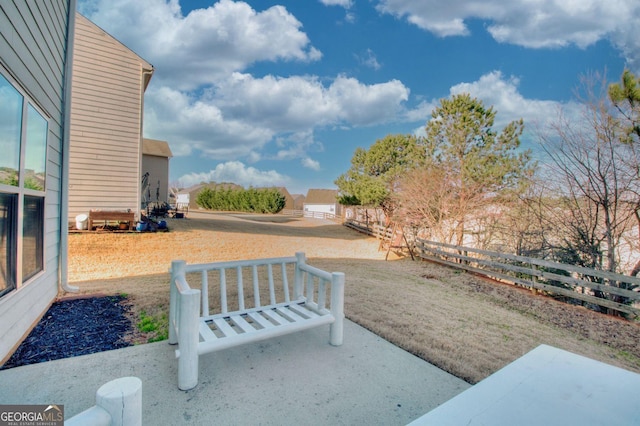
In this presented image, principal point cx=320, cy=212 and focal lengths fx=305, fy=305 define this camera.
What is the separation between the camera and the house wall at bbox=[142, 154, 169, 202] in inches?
709

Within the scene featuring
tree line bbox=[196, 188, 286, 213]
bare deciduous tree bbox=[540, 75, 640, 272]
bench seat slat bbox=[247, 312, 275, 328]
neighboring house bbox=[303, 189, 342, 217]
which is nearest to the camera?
bench seat slat bbox=[247, 312, 275, 328]

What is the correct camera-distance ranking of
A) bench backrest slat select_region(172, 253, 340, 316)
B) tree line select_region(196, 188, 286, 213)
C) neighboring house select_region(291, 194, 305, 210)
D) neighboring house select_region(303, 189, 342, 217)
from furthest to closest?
neighboring house select_region(291, 194, 305, 210) < neighboring house select_region(303, 189, 342, 217) < tree line select_region(196, 188, 286, 213) < bench backrest slat select_region(172, 253, 340, 316)

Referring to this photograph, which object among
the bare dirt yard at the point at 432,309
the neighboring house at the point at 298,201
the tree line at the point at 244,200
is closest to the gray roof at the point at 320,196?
the neighboring house at the point at 298,201

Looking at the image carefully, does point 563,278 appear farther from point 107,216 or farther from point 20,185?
point 107,216

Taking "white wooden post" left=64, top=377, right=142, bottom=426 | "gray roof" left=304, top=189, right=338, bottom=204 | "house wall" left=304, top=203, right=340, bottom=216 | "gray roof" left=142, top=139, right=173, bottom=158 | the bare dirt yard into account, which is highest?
"gray roof" left=142, top=139, right=173, bottom=158

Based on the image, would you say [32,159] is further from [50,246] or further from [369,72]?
[369,72]

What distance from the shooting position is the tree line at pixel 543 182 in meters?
5.02

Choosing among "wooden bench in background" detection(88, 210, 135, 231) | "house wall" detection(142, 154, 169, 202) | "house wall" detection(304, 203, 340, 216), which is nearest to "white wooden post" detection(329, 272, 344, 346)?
"wooden bench in background" detection(88, 210, 135, 231)

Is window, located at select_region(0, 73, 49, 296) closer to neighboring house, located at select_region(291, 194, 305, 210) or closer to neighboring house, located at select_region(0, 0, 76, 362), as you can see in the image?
neighboring house, located at select_region(0, 0, 76, 362)

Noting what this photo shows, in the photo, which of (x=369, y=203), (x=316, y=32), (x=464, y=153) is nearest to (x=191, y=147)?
(x=369, y=203)

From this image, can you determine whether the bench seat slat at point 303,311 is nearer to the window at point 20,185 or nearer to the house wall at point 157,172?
the window at point 20,185

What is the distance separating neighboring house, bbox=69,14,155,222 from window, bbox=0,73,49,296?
649 centimetres

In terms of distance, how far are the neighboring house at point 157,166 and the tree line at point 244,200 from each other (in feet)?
37.4

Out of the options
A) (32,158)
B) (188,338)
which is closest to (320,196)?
(32,158)
